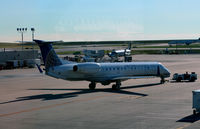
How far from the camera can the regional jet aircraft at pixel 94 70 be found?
40531mm

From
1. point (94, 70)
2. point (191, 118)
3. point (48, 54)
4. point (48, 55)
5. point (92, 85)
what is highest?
point (48, 54)

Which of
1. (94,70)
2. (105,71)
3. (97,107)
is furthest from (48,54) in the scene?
(97,107)

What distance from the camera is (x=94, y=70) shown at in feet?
138

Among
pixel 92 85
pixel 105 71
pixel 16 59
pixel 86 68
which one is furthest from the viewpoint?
pixel 16 59

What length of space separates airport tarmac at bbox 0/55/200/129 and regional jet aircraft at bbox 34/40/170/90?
1.43 metres

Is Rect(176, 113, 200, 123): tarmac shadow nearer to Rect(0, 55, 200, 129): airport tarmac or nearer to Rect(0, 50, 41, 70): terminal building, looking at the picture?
Rect(0, 55, 200, 129): airport tarmac

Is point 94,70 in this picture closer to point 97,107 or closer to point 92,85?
point 92,85

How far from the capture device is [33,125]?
2519cm

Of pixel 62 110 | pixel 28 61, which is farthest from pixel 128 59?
pixel 62 110

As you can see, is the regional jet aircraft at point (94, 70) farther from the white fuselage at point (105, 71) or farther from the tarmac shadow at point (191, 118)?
the tarmac shadow at point (191, 118)

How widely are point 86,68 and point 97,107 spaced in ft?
32.5

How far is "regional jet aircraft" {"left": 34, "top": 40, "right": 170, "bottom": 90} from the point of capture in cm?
4053

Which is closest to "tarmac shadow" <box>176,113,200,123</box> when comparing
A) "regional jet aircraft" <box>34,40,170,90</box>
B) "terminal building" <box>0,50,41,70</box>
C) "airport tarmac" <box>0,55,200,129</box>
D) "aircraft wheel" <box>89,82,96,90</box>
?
"airport tarmac" <box>0,55,200,129</box>

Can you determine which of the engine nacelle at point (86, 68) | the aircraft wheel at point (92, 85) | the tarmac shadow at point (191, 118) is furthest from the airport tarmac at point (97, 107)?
the engine nacelle at point (86, 68)
